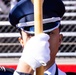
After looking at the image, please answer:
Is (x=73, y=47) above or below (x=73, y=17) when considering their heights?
below

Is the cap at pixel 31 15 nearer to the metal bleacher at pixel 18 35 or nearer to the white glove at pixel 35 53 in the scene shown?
the white glove at pixel 35 53

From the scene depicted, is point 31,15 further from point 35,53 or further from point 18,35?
point 18,35

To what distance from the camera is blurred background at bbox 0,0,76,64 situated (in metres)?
4.26

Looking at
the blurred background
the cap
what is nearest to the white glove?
the cap

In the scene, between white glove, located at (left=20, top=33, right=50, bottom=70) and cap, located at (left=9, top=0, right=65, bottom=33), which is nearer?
white glove, located at (left=20, top=33, right=50, bottom=70)

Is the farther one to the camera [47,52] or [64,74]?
[64,74]

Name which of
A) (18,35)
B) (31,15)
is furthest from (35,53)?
(18,35)

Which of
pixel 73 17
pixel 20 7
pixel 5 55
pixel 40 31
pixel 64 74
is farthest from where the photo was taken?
pixel 73 17

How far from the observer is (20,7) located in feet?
5.07

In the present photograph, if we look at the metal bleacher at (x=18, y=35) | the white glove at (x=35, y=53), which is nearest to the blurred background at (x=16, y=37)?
the metal bleacher at (x=18, y=35)

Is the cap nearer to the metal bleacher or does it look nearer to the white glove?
the white glove

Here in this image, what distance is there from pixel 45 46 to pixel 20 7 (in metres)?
0.46

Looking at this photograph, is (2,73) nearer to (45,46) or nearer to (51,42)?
(51,42)

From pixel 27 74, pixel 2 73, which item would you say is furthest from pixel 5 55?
pixel 27 74
